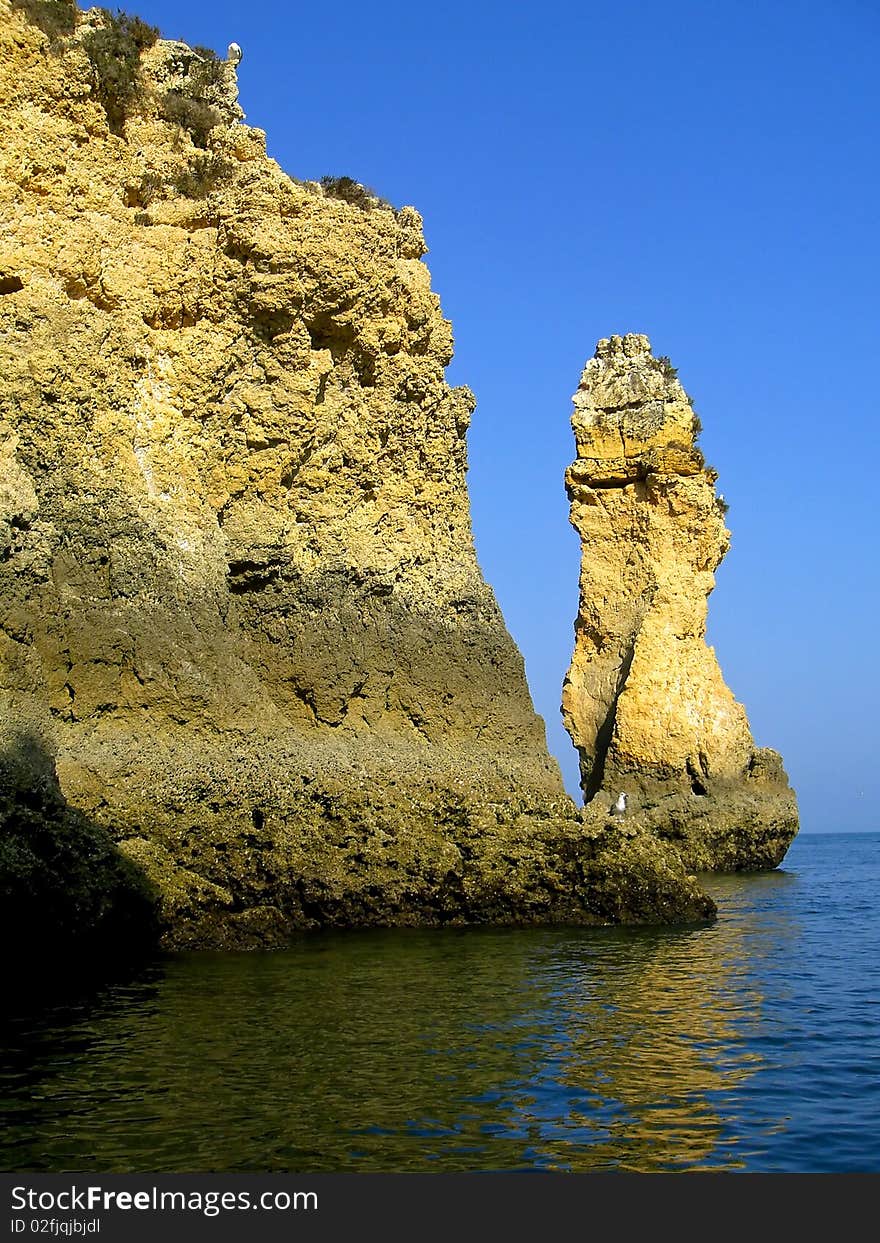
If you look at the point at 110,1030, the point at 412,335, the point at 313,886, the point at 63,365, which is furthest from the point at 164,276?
the point at 110,1030

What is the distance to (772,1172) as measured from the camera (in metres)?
7.17

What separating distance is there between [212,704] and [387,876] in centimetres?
339

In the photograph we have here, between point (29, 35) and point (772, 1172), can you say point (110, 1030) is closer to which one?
point (772, 1172)

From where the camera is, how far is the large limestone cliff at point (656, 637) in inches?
1231

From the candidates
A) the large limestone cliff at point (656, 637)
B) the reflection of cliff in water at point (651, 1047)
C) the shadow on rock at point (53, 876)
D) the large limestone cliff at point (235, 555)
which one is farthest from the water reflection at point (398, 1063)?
the large limestone cliff at point (656, 637)

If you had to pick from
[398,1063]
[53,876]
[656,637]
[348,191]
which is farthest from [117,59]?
[656,637]

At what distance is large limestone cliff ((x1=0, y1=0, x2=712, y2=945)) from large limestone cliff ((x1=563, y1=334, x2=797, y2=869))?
12048mm

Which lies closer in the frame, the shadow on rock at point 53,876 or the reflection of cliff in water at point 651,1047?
the reflection of cliff in water at point 651,1047

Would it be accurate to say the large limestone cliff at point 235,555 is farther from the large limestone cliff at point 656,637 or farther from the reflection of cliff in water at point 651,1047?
the large limestone cliff at point 656,637

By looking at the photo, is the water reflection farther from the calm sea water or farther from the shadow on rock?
the shadow on rock

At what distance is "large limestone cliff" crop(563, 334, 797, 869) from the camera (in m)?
31.3

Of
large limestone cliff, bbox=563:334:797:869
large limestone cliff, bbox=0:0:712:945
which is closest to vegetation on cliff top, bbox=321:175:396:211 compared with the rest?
large limestone cliff, bbox=0:0:712:945

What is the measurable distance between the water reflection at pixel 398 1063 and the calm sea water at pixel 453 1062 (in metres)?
0.03

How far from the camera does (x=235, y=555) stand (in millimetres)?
17250
